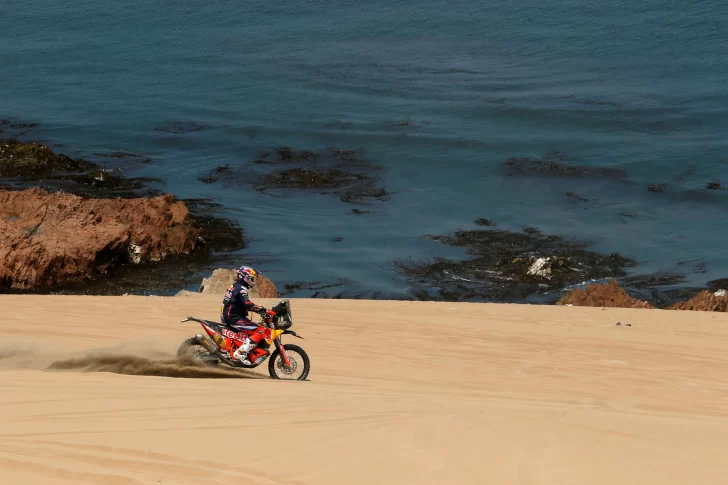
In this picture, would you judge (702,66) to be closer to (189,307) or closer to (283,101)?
(283,101)

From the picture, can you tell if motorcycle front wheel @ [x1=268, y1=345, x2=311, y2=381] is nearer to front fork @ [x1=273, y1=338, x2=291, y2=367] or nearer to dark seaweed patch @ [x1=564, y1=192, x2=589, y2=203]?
front fork @ [x1=273, y1=338, x2=291, y2=367]

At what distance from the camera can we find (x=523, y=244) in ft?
79.6

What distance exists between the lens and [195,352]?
1066cm

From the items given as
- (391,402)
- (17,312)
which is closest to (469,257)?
(17,312)

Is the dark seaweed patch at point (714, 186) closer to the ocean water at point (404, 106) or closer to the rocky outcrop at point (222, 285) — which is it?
the ocean water at point (404, 106)

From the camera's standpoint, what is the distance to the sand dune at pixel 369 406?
6.77 meters

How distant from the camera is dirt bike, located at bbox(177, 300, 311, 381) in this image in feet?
33.9

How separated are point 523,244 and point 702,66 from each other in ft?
90.9

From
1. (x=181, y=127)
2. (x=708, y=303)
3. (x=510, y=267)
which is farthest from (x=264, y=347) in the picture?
(x=181, y=127)

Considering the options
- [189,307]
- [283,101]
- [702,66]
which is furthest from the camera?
[702,66]

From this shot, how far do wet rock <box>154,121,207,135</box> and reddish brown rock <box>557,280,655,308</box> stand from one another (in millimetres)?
23451

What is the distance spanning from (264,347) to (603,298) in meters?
9.56

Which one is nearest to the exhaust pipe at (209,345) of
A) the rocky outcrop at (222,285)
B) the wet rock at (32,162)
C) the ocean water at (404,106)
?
the rocky outcrop at (222,285)

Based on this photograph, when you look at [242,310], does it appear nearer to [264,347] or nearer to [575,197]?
[264,347]
